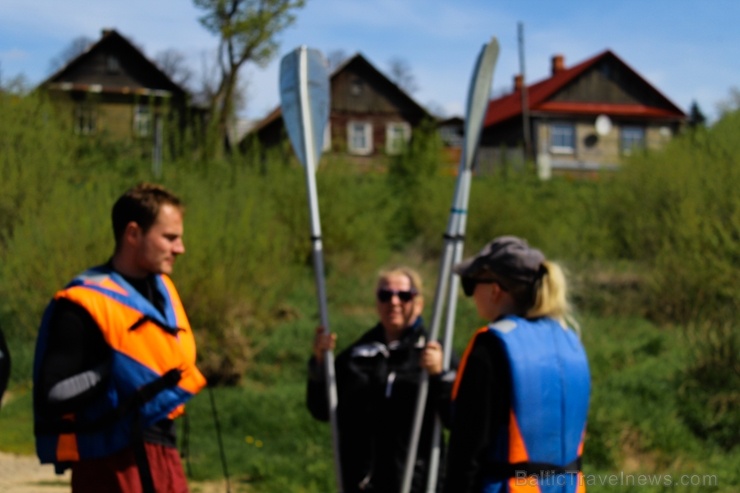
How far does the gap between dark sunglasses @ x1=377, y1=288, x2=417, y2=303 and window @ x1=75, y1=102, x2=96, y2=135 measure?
13913 mm

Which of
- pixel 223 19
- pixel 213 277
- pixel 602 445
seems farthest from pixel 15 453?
pixel 223 19

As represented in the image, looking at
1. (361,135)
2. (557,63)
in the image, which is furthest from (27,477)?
(557,63)

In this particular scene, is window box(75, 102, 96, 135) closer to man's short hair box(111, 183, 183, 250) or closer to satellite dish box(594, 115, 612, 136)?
man's short hair box(111, 183, 183, 250)

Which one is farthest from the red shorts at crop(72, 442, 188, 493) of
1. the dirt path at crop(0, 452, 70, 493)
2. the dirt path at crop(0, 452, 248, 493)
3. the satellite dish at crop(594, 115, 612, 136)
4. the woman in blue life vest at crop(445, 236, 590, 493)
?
the satellite dish at crop(594, 115, 612, 136)

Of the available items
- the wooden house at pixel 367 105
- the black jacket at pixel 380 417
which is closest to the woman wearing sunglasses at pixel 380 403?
the black jacket at pixel 380 417

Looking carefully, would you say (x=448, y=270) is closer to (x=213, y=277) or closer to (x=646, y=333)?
(x=213, y=277)

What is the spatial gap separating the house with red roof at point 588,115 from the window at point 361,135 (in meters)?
6.36

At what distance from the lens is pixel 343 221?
17781 mm

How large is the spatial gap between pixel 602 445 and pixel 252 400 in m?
3.55

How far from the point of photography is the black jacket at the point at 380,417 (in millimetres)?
3594

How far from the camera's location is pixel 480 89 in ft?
13.2

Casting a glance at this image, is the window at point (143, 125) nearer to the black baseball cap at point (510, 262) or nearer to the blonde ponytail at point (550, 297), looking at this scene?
the black baseball cap at point (510, 262)

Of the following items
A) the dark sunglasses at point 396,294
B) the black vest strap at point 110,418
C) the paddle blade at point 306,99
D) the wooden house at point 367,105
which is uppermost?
the wooden house at point 367,105

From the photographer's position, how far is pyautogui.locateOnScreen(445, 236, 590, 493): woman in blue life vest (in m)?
2.71
